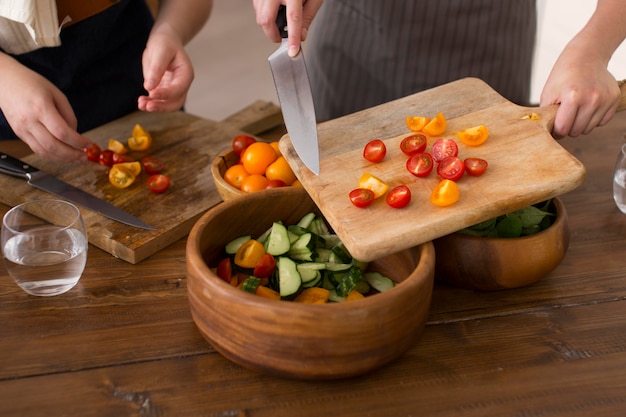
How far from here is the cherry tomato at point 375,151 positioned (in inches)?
54.0

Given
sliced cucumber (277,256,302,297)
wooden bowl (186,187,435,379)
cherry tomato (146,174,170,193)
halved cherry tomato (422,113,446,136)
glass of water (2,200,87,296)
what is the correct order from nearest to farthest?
wooden bowl (186,187,435,379) < sliced cucumber (277,256,302,297) < glass of water (2,200,87,296) < halved cherry tomato (422,113,446,136) < cherry tomato (146,174,170,193)

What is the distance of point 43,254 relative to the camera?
1.33 m

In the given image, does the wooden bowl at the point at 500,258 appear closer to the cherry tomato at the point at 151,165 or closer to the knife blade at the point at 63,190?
the knife blade at the point at 63,190

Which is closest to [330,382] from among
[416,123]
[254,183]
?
[254,183]

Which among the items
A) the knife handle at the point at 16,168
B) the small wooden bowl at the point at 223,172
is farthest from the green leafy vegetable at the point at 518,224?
the knife handle at the point at 16,168

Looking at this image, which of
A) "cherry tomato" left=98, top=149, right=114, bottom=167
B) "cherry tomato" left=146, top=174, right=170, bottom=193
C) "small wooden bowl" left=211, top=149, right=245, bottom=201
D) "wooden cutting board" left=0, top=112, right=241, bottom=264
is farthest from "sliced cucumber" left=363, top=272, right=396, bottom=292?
"cherry tomato" left=98, top=149, right=114, bottom=167

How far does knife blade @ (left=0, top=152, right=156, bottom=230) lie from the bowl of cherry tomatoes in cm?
19

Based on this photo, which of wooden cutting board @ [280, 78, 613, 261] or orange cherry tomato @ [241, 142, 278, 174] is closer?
wooden cutting board @ [280, 78, 613, 261]

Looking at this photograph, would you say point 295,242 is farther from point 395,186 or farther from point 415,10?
point 415,10

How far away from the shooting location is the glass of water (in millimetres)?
1294

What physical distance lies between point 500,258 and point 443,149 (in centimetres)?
24

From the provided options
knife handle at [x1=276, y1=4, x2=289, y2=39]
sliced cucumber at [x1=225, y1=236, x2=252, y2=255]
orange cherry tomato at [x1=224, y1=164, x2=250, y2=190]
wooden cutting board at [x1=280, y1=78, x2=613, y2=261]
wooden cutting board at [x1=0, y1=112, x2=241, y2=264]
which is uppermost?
knife handle at [x1=276, y1=4, x2=289, y2=39]

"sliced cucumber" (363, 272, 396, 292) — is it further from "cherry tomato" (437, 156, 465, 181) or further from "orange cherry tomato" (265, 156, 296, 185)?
"orange cherry tomato" (265, 156, 296, 185)

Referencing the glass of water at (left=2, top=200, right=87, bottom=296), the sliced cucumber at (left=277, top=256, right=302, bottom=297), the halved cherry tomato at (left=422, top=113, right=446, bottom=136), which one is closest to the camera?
the sliced cucumber at (left=277, top=256, right=302, bottom=297)
